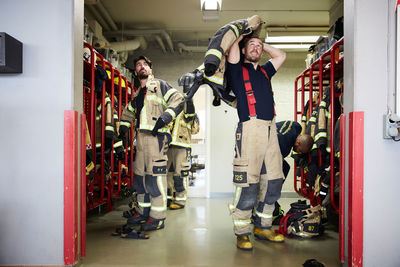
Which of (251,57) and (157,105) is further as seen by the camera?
(157,105)

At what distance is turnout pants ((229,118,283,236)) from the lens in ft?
9.80

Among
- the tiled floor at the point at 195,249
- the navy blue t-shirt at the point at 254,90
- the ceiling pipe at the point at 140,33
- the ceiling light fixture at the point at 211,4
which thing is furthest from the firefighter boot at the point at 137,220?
the ceiling pipe at the point at 140,33

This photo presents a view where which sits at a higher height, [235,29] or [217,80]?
[235,29]

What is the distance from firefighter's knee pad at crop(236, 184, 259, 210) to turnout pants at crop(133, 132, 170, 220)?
1.02 meters

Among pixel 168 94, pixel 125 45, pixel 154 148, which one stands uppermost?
pixel 125 45

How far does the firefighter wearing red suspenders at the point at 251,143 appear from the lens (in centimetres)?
300

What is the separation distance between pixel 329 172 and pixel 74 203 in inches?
104

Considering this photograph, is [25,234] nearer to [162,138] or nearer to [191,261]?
[191,261]

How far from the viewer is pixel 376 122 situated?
2.29m

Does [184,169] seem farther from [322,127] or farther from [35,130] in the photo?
[35,130]

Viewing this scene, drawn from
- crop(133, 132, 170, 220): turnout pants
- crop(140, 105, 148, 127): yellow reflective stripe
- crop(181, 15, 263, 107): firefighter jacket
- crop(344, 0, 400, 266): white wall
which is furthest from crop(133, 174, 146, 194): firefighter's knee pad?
crop(344, 0, 400, 266): white wall

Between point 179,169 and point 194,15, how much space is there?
2722 mm

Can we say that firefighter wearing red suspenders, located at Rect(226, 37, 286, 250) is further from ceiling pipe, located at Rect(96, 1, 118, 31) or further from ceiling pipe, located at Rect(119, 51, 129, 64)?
ceiling pipe, located at Rect(119, 51, 129, 64)

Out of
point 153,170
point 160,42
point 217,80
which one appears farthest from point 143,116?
point 160,42
